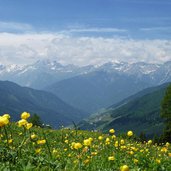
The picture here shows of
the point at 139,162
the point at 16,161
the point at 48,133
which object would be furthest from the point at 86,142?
the point at 48,133

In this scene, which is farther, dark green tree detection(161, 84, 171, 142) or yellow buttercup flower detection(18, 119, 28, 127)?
dark green tree detection(161, 84, 171, 142)

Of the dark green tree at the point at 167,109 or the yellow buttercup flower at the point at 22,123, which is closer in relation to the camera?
the yellow buttercup flower at the point at 22,123

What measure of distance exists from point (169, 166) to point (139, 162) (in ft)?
2.06

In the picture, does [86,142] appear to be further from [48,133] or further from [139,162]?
[48,133]

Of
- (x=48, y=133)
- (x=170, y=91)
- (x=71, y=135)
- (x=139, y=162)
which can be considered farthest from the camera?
(x=170, y=91)

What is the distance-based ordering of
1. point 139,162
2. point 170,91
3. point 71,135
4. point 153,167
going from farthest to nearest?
point 170,91 < point 71,135 < point 139,162 < point 153,167

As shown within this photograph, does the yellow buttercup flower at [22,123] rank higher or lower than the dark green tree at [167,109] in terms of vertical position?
higher

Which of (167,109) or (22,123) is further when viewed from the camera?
(167,109)

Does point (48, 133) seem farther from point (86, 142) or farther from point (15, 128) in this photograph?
point (86, 142)

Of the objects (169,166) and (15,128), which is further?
(15,128)

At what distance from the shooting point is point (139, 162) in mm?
7977

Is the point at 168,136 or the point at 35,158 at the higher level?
the point at 35,158

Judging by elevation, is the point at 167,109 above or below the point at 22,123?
below

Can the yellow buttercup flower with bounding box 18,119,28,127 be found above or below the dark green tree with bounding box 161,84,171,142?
above
